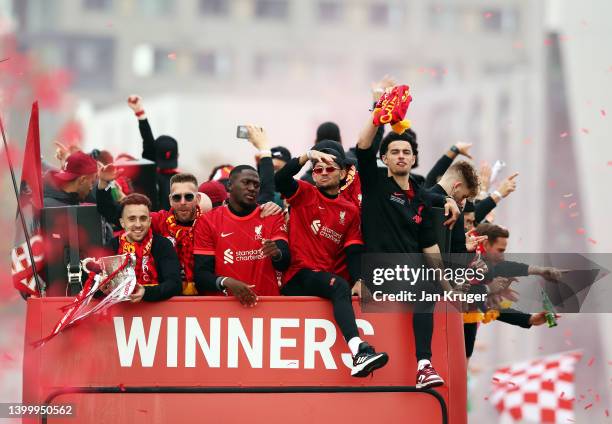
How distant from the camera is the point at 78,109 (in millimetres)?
91125

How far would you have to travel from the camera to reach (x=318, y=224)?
8133mm

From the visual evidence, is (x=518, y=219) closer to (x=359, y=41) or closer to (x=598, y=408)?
(x=598, y=408)

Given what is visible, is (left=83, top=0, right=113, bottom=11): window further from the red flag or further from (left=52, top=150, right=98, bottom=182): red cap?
→ the red flag

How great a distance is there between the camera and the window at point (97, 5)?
106 metres

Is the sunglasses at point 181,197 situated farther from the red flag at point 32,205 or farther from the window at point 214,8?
the window at point 214,8

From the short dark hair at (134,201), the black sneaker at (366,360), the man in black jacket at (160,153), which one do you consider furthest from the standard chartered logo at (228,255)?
the man in black jacket at (160,153)

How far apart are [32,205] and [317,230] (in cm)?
172

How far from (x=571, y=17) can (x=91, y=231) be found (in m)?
24.8

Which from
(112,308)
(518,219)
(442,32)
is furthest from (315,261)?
(442,32)

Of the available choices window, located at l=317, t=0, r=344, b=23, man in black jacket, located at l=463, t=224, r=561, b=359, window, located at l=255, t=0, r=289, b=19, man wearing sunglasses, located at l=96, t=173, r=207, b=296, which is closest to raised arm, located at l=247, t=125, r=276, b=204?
man wearing sunglasses, located at l=96, t=173, r=207, b=296

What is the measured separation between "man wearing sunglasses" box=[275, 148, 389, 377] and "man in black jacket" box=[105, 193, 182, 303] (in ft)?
2.33

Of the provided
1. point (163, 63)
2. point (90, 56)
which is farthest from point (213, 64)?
point (90, 56)

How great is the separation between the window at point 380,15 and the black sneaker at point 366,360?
261 ft

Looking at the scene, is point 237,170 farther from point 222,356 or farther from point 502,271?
point 502,271
